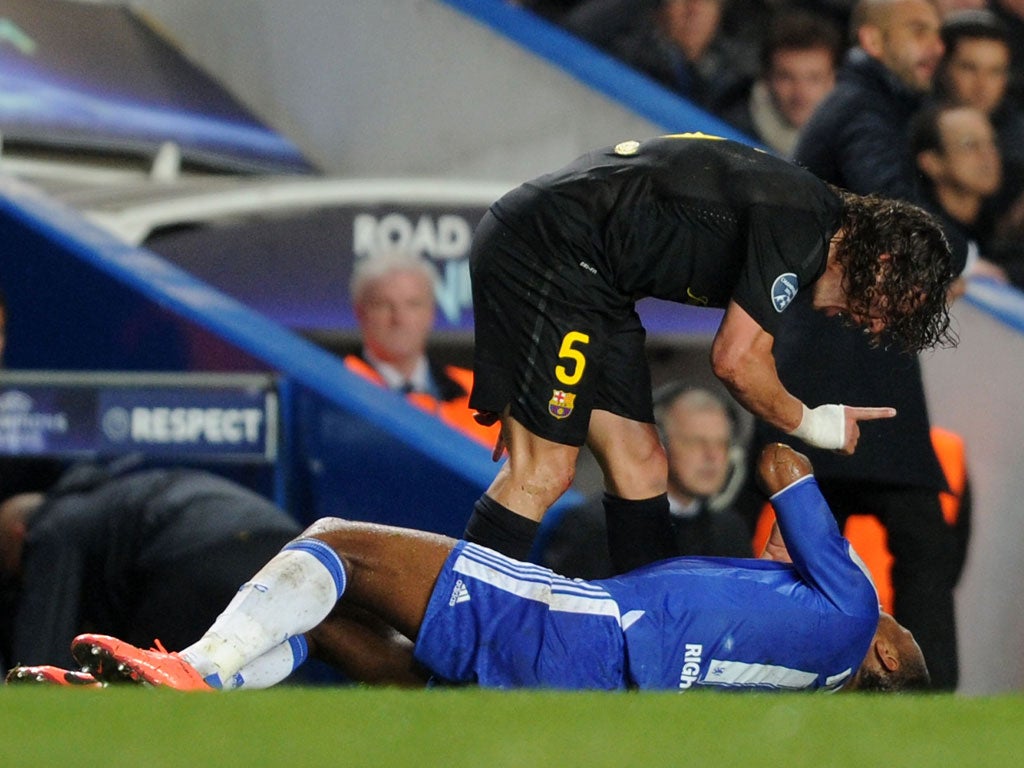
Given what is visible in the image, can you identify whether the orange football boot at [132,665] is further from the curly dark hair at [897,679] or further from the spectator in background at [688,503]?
the spectator in background at [688,503]

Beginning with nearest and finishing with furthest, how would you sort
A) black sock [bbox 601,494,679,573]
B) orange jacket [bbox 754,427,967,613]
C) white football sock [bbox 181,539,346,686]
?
white football sock [bbox 181,539,346,686], black sock [bbox 601,494,679,573], orange jacket [bbox 754,427,967,613]

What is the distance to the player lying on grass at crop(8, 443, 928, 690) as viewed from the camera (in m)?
4.32

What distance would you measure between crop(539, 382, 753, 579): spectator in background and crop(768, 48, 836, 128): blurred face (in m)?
2.41

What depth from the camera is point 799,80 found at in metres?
8.80

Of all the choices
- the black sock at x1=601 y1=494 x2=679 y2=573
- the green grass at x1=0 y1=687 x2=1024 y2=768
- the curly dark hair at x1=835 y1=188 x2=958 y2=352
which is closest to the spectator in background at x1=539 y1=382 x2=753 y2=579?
the black sock at x1=601 y1=494 x2=679 y2=573

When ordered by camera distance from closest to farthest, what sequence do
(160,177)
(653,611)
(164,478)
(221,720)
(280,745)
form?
(280,745)
(221,720)
(653,611)
(164,478)
(160,177)

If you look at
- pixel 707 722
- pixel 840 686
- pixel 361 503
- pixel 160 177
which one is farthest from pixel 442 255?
pixel 707 722

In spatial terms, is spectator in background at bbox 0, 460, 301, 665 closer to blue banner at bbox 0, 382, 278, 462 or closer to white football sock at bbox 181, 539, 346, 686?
blue banner at bbox 0, 382, 278, 462

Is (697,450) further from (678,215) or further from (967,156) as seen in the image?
(967,156)

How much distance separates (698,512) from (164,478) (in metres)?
1.69

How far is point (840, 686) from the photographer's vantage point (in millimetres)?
4508

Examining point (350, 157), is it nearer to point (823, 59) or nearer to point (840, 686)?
point (823, 59)

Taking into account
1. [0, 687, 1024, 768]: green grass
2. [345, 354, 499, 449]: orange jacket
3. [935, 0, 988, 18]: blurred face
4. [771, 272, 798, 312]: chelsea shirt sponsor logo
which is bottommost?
[345, 354, 499, 449]: orange jacket

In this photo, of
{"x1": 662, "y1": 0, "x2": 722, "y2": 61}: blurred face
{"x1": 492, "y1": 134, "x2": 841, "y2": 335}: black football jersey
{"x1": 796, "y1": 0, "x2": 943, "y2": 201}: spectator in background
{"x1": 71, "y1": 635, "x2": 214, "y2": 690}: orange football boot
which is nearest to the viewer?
{"x1": 71, "y1": 635, "x2": 214, "y2": 690}: orange football boot
